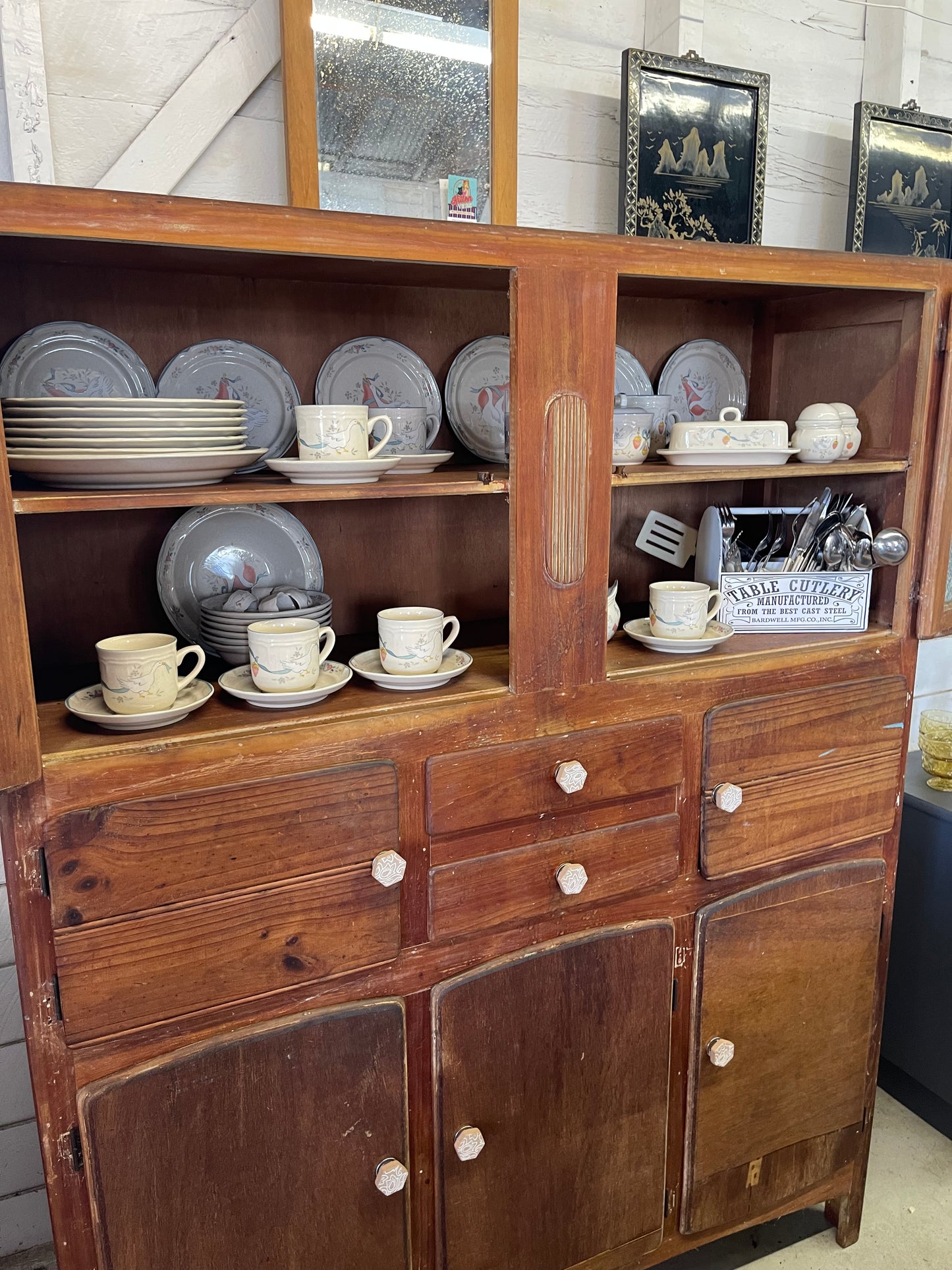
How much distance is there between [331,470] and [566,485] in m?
Answer: 0.31

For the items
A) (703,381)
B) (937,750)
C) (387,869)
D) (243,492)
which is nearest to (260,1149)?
(387,869)

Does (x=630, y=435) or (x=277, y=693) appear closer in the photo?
(x=277, y=693)

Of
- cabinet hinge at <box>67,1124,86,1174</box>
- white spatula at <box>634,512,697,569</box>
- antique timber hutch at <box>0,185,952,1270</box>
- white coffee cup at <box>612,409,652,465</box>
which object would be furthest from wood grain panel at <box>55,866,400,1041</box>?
white spatula at <box>634,512,697,569</box>

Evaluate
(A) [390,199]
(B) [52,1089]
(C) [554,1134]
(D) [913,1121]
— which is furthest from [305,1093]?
(D) [913,1121]

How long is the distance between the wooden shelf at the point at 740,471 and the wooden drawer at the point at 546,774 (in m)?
0.35

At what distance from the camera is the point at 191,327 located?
4.48ft

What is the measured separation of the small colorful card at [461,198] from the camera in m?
1.49

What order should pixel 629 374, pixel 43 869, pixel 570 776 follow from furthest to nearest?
1. pixel 629 374
2. pixel 570 776
3. pixel 43 869

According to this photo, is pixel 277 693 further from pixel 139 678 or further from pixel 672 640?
pixel 672 640

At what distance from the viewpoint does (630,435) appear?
1389 mm

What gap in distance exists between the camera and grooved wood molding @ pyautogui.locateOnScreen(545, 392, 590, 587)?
46.5 inches

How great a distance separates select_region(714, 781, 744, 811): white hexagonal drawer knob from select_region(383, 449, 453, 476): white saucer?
2.14 feet

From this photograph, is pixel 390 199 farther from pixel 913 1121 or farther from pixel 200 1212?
pixel 913 1121

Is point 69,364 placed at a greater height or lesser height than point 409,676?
greater
